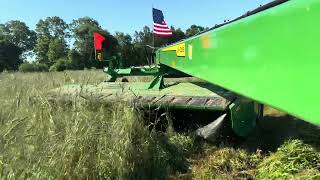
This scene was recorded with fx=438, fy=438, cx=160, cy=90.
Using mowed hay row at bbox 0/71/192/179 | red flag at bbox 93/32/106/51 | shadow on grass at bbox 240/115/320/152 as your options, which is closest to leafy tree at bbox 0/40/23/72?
red flag at bbox 93/32/106/51

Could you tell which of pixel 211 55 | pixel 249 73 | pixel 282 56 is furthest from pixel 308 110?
pixel 211 55

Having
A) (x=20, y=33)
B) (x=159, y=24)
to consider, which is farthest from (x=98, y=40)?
(x=20, y=33)

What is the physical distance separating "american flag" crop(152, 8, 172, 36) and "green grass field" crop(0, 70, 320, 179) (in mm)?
9980

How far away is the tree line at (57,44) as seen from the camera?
49.2 meters

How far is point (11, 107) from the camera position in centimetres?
429

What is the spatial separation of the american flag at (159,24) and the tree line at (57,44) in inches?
667

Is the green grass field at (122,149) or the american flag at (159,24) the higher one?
the american flag at (159,24)

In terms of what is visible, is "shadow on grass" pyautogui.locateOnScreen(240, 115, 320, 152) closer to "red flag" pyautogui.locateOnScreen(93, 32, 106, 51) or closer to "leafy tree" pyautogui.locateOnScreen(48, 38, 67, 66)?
"red flag" pyautogui.locateOnScreen(93, 32, 106, 51)

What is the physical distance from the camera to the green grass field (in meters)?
3.09

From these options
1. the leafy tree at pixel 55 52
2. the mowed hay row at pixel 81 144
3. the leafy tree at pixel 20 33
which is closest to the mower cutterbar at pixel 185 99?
the mowed hay row at pixel 81 144

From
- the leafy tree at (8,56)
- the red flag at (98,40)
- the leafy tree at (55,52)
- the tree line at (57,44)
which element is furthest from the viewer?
the leafy tree at (55,52)

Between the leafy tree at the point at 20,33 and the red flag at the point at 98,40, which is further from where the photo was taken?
the leafy tree at the point at 20,33

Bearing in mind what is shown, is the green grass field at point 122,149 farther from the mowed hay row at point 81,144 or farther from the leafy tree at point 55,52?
the leafy tree at point 55,52

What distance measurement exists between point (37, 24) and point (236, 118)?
89063 millimetres
